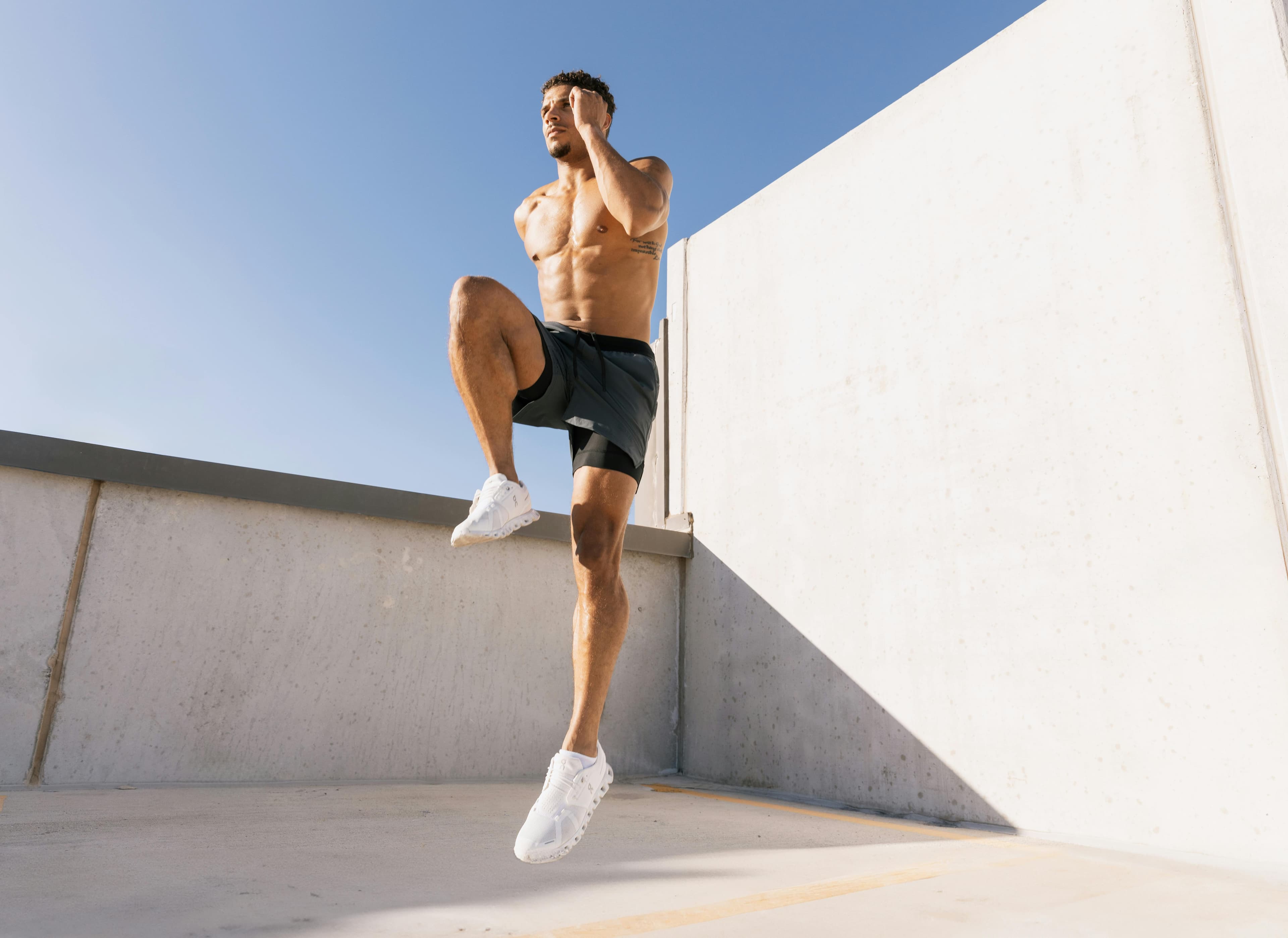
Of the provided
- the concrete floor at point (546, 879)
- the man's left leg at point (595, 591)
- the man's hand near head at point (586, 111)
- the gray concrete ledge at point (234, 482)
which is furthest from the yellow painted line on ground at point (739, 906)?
the gray concrete ledge at point (234, 482)

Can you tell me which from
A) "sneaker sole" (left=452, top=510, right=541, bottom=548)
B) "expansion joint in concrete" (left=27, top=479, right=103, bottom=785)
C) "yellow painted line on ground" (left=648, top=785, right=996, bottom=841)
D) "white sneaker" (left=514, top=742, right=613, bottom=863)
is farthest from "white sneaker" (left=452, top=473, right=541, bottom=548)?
"expansion joint in concrete" (left=27, top=479, right=103, bottom=785)

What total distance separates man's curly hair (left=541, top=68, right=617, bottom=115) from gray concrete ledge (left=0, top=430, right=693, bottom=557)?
248cm

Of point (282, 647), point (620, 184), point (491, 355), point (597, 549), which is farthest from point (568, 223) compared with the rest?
point (282, 647)

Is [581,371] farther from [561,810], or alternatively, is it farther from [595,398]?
[561,810]

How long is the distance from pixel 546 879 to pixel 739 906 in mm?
524

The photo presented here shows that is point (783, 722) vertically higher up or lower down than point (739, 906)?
higher up

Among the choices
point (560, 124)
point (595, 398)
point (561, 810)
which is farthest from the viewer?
point (560, 124)

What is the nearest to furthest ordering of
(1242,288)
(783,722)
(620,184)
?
1. (620,184)
2. (1242,288)
3. (783,722)

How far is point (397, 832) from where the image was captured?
2641mm

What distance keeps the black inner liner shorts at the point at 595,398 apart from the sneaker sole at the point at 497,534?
273 millimetres

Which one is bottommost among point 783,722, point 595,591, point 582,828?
point 582,828

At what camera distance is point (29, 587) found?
343 cm

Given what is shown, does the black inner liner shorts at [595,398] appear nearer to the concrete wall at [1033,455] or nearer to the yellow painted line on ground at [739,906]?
the yellow painted line on ground at [739,906]

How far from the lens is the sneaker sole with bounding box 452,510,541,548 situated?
1780mm
